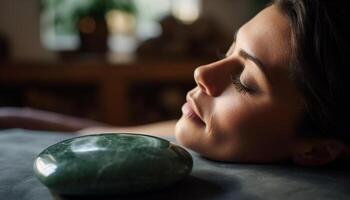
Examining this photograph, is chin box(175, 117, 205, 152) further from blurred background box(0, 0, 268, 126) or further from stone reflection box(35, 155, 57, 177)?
blurred background box(0, 0, 268, 126)

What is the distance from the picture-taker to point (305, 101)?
2.31 feet

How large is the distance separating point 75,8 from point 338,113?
2.22m

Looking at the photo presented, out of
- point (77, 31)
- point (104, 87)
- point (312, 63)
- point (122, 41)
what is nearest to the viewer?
point (312, 63)

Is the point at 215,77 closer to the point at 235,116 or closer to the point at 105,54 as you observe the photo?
the point at 235,116

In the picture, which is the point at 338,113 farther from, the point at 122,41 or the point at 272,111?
the point at 122,41

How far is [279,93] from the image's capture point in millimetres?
717

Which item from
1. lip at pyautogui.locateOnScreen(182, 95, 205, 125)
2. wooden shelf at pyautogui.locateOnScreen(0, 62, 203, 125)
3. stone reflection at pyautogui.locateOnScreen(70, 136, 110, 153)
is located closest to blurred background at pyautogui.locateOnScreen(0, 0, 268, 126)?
wooden shelf at pyautogui.locateOnScreen(0, 62, 203, 125)

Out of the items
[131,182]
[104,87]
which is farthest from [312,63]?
[104,87]

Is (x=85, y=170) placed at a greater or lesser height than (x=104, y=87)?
greater

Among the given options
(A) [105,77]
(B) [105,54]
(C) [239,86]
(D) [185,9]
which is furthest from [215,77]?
(D) [185,9]

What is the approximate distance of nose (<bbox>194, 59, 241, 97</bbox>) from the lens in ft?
2.48

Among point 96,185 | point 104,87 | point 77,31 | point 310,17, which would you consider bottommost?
point 104,87

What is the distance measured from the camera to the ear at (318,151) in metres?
0.75

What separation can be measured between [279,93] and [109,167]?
286mm
